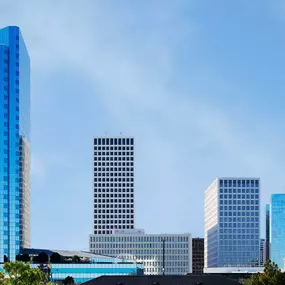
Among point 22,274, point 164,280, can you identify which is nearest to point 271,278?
point 164,280

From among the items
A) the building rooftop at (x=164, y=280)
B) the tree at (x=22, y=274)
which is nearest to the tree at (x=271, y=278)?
the building rooftop at (x=164, y=280)

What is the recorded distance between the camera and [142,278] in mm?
123500

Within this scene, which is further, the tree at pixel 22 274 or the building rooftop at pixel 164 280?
the building rooftop at pixel 164 280

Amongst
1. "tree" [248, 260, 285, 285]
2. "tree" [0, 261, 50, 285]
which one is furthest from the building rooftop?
"tree" [0, 261, 50, 285]

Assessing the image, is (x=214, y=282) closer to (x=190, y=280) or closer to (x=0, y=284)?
(x=190, y=280)

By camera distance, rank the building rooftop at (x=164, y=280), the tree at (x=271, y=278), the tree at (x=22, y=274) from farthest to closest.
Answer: the tree at (x=271, y=278) < the building rooftop at (x=164, y=280) < the tree at (x=22, y=274)

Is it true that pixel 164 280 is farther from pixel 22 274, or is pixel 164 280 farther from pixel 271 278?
pixel 22 274

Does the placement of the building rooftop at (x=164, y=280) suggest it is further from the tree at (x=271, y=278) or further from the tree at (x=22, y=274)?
the tree at (x=22, y=274)

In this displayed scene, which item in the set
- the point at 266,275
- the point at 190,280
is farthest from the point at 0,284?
the point at 266,275

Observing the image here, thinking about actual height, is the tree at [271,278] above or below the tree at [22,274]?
below

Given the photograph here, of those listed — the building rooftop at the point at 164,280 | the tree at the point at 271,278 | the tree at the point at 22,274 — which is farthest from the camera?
the tree at the point at 271,278

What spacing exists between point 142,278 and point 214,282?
1185cm

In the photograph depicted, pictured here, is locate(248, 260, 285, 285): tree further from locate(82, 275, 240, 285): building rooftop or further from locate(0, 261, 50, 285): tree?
locate(0, 261, 50, 285): tree

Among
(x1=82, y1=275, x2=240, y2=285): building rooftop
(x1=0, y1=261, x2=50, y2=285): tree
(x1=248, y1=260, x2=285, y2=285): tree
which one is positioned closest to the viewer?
(x1=0, y1=261, x2=50, y2=285): tree
